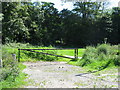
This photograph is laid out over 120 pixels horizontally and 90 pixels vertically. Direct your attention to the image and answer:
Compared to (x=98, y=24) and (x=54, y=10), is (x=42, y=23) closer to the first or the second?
(x=54, y=10)

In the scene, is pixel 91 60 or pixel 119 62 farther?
pixel 91 60

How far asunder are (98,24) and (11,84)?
27.3 m

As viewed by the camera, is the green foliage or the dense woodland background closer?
the green foliage

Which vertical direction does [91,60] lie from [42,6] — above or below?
below

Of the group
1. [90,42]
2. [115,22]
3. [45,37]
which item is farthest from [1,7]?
[115,22]

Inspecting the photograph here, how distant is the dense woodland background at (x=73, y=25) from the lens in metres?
27.8

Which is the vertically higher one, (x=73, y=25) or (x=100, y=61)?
(x=73, y=25)

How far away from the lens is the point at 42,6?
98.3ft

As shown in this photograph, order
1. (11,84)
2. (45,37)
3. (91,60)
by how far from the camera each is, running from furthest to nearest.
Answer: (45,37)
(91,60)
(11,84)

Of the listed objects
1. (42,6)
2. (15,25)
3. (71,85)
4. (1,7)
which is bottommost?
(71,85)

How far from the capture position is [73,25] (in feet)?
99.2

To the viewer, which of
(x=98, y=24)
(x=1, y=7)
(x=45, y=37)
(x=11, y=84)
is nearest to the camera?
(x=11, y=84)

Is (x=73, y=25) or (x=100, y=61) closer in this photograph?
(x=100, y=61)

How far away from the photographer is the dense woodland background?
91.4 feet
